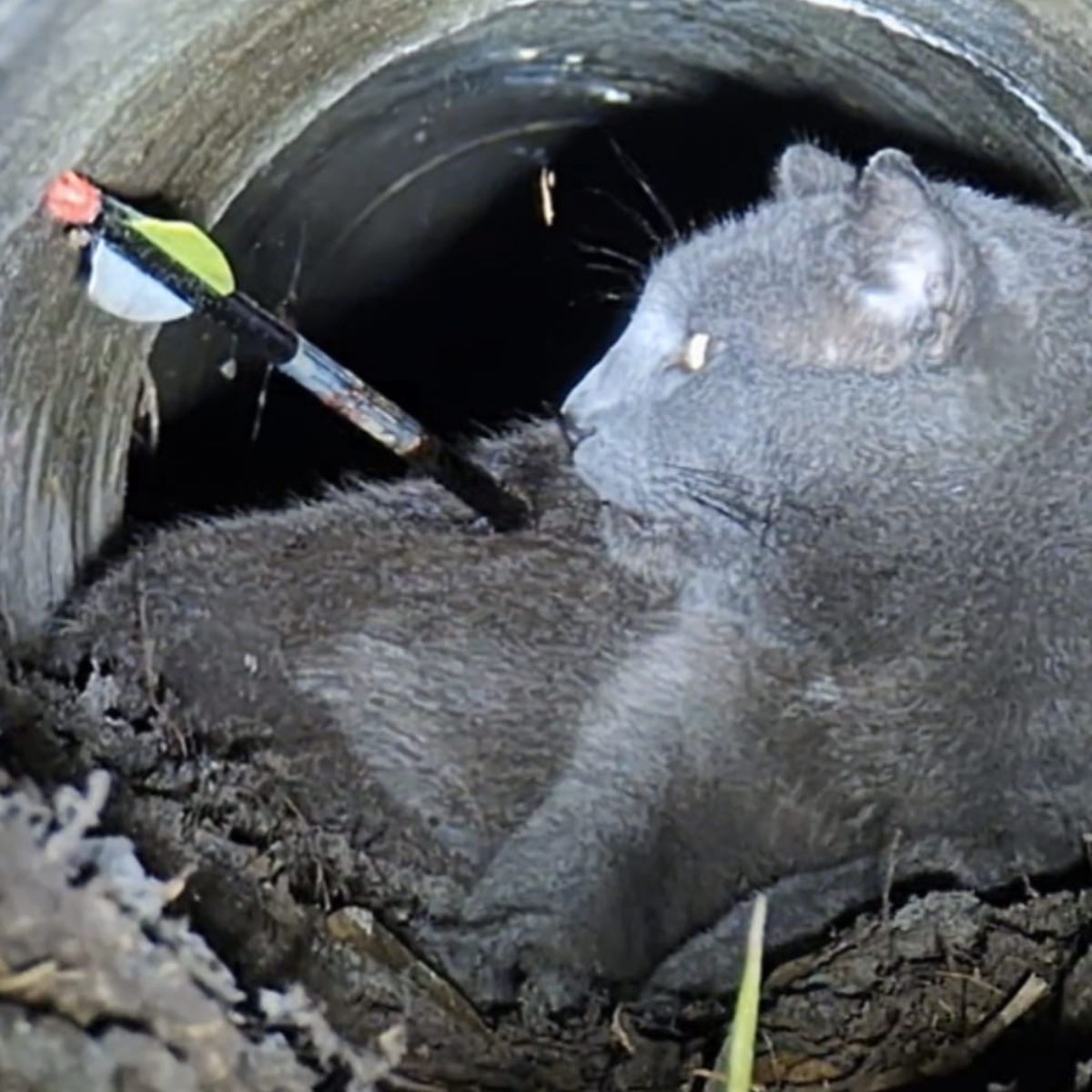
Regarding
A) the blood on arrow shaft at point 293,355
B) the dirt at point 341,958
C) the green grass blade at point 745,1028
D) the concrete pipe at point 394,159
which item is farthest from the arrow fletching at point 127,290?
the green grass blade at point 745,1028

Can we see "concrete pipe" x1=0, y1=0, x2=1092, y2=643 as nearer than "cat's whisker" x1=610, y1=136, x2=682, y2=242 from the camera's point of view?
Yes

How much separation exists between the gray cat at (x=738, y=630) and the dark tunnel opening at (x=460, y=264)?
0.44 m

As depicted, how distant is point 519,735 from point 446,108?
39.0 inches

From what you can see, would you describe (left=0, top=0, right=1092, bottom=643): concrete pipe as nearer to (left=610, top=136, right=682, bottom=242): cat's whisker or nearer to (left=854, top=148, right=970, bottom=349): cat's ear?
(left=610, top=136, right=682, bottom=242): cat's whisker

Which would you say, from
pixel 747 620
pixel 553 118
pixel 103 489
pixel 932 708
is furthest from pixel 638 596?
pixel 553 118

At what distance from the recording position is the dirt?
1.53m

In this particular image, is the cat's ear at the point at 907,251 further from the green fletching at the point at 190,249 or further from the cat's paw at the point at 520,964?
the cat's paw at the point at 520,964

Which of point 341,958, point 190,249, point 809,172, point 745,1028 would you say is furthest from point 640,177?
point 745,1028

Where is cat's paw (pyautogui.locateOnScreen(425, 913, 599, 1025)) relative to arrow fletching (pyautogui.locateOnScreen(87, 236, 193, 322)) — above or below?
below

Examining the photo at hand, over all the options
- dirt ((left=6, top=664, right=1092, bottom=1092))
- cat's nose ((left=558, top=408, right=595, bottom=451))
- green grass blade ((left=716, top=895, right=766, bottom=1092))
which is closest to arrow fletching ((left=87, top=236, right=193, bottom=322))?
dirt ((left=6, top=664, right=1092, bottom=1092))

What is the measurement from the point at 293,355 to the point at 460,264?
3.90ft

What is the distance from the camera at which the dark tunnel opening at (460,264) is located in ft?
9.52

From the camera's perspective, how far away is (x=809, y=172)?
2338mm

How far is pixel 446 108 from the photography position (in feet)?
9.55
